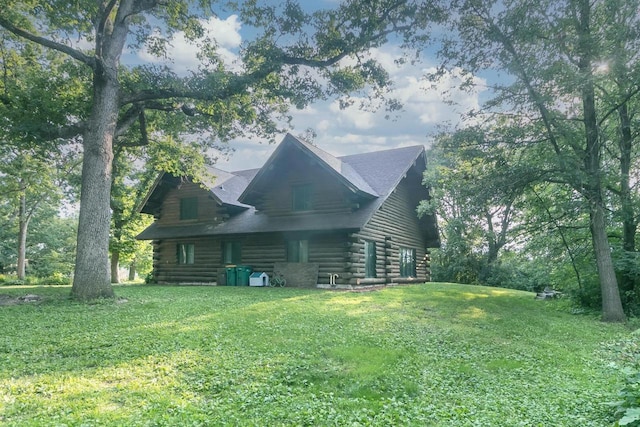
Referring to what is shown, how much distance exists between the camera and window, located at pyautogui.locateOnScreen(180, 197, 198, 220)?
22.8 m

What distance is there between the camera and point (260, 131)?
17266 millimetres

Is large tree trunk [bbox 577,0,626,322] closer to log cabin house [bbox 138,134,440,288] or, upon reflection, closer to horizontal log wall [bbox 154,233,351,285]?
log cabin house [bbox 138,134,440,288]

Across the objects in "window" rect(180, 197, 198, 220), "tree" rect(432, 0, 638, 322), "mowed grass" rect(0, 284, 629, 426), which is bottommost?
"mowed grass" rect(0, 284, 629, 426)

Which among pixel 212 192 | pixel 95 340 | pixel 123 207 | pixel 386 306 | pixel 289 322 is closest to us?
pixel 95 340

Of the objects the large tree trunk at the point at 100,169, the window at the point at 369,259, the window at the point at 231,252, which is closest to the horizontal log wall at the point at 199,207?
the window at the point at 231,252

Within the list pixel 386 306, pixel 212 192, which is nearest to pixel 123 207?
pixel 212 192

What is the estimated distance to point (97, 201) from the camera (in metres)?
11.5

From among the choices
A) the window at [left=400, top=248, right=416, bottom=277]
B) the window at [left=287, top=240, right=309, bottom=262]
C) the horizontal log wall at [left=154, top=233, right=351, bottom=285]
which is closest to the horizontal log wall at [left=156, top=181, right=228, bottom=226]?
the horizontal log wall at [left=154, top=233, right=351, bottom=285]

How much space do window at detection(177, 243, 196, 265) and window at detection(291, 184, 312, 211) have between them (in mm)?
7213

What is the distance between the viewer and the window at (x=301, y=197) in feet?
62.4

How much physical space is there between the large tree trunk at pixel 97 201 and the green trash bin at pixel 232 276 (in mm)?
8434

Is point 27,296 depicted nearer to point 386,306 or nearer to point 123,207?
point 386,306

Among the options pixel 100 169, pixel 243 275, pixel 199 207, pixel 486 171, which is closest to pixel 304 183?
pixel 243 275

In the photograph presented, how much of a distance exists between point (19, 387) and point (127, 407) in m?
1.60
